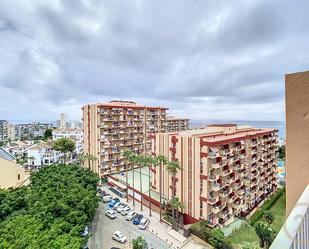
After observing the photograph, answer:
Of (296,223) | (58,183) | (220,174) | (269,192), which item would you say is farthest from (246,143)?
(296,223)

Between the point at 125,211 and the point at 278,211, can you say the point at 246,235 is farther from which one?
the point at 125,211

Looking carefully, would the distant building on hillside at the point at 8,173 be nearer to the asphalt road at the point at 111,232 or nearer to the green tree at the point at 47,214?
the green tree at the point at 47,214

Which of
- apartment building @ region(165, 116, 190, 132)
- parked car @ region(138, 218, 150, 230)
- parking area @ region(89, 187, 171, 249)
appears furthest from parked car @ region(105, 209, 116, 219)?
apartment building @ region(165, 116, 190, 132)

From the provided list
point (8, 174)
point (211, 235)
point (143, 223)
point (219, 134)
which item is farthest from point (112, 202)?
point (219, 134)

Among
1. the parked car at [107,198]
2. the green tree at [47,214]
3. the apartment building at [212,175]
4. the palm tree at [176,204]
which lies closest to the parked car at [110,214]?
the parked car at [107,198]

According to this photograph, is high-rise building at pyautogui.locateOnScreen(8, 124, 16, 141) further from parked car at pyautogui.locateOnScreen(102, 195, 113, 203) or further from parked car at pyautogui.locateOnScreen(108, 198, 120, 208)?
parked car at pyautogui.locateOnScreen(108, 198, 120, 208)
